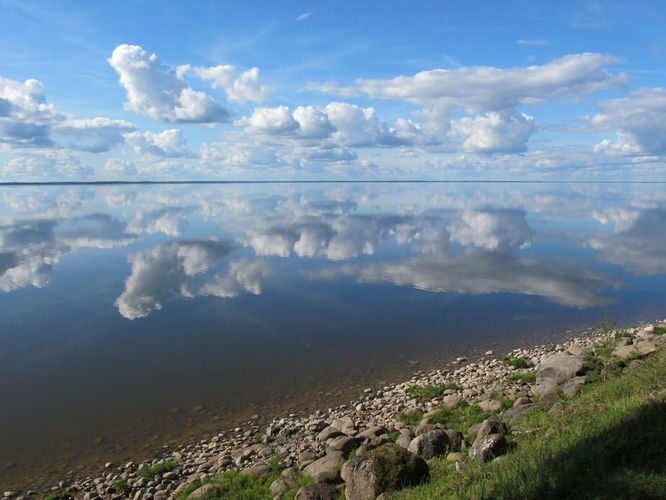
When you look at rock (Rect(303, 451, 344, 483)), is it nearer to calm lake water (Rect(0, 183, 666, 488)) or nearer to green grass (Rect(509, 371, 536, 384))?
calm lake water (Rect(0, 183, 666, 488))

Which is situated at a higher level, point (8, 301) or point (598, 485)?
point (598, 485)

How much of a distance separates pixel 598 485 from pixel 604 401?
4386 millimetres

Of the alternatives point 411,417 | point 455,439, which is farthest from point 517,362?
point 455,439

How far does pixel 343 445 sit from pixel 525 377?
7701mm

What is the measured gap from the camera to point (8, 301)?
31.7 m

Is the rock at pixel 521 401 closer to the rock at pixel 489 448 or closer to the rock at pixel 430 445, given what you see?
the rock at pixel 430 445

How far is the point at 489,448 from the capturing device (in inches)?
434

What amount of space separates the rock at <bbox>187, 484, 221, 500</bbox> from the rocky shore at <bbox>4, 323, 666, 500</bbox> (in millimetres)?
24

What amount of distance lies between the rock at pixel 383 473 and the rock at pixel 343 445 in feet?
9.46

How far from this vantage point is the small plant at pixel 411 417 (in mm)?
15977

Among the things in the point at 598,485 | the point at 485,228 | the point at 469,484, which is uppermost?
the point at 598,485

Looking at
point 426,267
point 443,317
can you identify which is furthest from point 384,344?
point 426,267

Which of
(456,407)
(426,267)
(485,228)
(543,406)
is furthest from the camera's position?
(485,228)

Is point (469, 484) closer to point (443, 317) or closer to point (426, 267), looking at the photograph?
point (443, 317)
